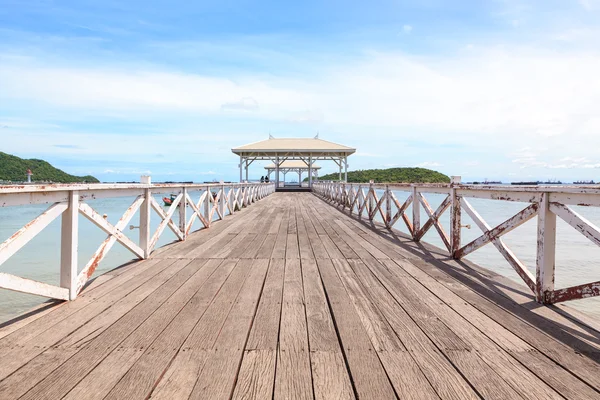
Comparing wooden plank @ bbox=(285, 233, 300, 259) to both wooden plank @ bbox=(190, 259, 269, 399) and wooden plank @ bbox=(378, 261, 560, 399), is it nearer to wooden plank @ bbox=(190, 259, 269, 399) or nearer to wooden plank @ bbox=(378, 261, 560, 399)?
wooden plank @ bbox=(190, 259, 269, 399)

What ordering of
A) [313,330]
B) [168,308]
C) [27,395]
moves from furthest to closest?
[168,308] < [313,330] < [27,395]

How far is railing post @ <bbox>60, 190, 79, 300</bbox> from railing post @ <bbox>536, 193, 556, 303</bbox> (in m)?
3.81

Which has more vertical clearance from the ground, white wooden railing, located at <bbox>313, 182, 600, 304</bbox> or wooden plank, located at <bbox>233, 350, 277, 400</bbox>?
white wooden railing, located at <bbox>313, 182, 600, 304</bbox>

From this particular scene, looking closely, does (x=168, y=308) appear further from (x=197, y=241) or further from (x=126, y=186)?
(x=197, y=241)

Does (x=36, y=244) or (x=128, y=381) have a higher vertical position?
(x=128, y=381)

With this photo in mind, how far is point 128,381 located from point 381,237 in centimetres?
503

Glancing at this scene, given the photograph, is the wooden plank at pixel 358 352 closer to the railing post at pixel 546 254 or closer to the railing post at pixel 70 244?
the railing post at pixel 546 254

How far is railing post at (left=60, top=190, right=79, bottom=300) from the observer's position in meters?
2.78

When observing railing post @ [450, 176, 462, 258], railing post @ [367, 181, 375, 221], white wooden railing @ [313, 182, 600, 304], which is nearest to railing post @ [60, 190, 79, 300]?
white wooden railing @ [313, 182, 600, 304]

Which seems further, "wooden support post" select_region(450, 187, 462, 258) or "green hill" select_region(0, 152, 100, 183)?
"green hill" select_region(0, 152, 100, 183)

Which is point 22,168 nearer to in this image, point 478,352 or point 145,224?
point 145,224

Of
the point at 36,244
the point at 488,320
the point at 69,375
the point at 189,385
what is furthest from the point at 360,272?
the point at 36,244

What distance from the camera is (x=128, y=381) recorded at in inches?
65.1

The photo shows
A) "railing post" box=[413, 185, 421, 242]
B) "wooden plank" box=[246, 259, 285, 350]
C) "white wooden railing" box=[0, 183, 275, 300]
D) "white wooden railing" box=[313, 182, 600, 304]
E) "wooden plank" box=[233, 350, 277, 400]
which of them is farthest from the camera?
"railing post" box=[413, 185, 421, 242]
